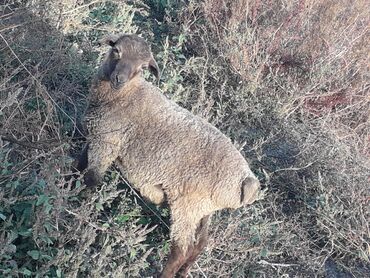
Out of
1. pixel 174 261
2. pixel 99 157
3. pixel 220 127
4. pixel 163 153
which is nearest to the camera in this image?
pixel 174 261

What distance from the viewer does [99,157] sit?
12.7 ft

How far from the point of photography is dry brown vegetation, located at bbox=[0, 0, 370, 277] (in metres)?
3.26

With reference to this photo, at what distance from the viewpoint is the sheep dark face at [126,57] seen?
3.88 meters

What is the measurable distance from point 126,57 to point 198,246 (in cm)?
151

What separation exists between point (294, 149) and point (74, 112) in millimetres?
2240

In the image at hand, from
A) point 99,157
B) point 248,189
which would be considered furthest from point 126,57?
point 248,189

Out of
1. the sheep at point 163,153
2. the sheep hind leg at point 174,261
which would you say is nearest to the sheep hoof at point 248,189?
the sheep at point 163,153

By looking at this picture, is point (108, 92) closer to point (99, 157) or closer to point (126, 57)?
point (126, 57)

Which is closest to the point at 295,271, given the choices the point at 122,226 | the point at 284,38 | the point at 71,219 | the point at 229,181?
the point at 229,181

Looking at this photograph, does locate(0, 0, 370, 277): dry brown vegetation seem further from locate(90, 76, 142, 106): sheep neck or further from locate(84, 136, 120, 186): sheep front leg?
locate(90, 76, 142, 106): sheep neck

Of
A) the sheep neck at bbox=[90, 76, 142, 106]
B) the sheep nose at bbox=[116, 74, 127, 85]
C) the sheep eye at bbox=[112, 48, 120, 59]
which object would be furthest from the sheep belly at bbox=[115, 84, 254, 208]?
the sheep eye at bbox=[112, 48, 120, 59]

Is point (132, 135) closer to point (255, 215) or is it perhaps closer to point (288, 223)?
point (255, 215)

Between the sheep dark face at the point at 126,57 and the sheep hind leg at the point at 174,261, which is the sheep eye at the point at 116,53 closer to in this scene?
the sheep dark face at the point at 126,57

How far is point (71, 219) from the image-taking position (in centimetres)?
343
